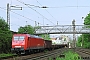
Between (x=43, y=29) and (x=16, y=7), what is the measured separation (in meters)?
41.4

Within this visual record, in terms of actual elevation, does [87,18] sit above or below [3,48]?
above

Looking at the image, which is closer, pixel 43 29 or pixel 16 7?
pixel 16 7

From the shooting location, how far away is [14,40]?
36906 millimetres

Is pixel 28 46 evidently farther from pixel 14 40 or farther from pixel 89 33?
pixel 89 33

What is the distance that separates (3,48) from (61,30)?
133 feet

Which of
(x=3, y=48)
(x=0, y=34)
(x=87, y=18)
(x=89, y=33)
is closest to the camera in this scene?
(x=0, y=34)

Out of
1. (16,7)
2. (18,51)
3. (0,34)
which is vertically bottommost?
(18,51)

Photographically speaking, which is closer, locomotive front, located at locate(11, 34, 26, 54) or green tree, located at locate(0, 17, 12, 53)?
locomotive front, located at locate(11, 34, 26, 54)

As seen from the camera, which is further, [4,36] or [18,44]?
[4,36]

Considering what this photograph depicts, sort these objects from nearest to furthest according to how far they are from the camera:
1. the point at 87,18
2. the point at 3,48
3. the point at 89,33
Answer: the point at 3,48, the point at 89,33, the point at 87,18

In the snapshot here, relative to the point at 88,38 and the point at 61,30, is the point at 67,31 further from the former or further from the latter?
the point at 88,38

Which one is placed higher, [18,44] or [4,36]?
[4,36]

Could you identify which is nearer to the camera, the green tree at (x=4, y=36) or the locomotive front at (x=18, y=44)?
the locomotive front at (x=18, y=44)

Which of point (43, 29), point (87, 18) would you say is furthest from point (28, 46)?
point (87, 18)
